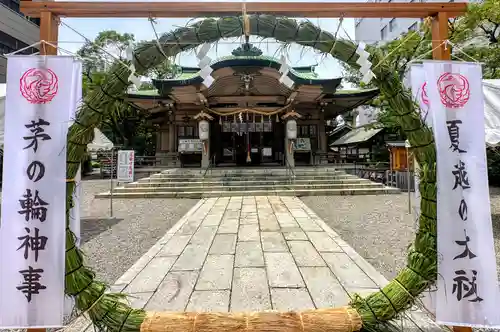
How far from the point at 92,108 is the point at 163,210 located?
6514 mm

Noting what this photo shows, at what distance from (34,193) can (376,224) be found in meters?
6.14

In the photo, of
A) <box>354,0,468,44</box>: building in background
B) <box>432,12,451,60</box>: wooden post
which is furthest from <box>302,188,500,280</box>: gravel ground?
<box>354,0,468,44</box>: building in background

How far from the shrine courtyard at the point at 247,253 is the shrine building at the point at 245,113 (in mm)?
6556

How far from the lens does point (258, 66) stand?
12484 millimetres

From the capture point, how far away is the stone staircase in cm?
1052

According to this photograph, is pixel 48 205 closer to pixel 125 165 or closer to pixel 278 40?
pixel 278 40

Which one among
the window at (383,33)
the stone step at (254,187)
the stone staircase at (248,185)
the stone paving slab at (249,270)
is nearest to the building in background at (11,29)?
the stone staircase at (248,185)

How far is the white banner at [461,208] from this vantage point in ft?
6.56

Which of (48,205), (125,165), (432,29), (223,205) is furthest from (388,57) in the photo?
(125,165)

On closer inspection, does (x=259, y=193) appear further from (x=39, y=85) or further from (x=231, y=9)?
(x=39, y=85)

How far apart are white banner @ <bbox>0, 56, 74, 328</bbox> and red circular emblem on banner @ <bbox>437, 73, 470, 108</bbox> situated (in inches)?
106

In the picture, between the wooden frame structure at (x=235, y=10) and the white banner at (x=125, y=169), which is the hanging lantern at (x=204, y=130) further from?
the wooden frame structure at (x=235, y=10)

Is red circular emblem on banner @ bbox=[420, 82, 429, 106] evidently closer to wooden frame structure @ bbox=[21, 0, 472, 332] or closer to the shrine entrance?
wooden frame structure @ bbox=[21, 0, 472, 332]

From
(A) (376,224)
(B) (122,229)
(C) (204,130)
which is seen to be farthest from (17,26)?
(A) (376,224)
